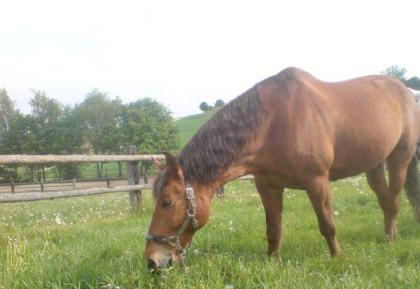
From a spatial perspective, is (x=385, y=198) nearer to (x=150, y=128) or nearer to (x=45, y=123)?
(x=150, y=128)

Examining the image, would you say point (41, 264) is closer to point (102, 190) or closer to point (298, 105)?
point (298, 105)

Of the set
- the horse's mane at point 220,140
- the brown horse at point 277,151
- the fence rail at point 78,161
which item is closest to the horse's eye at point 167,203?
the brown horse at point 277,151

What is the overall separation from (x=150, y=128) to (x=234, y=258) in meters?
55.1

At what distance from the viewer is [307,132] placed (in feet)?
13.0

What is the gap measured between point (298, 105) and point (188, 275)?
2.03 m

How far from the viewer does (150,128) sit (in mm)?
57719

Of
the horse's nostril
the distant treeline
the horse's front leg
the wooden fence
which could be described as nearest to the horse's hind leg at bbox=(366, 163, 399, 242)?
the horse's front leg

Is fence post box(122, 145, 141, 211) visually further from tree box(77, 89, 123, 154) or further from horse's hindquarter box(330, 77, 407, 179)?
tree box(77, 89, 123, 154)

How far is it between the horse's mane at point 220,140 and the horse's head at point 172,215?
0.51 feet

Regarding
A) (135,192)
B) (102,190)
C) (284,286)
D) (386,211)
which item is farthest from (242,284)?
(135,192)

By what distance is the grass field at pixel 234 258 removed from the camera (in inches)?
116

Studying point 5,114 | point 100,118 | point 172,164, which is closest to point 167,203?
point 172,164

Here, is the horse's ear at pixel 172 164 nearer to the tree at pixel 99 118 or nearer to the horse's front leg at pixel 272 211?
the horse's front leg at pixel 272 211

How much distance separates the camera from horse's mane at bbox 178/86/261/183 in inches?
141
